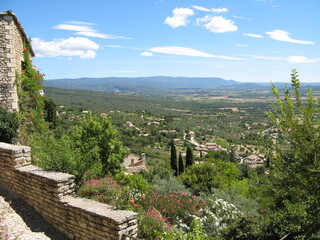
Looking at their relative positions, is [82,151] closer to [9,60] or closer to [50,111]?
[9,60]

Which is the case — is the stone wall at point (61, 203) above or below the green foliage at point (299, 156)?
below

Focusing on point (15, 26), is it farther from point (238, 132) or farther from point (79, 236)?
point (238, 132)

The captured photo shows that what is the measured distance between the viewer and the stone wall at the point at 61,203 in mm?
4336

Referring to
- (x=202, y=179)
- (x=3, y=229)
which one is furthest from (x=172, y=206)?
(x=202, y=179)

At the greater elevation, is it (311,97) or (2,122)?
(311,97)

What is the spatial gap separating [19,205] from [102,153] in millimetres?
7310

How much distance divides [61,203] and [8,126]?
5.69 m

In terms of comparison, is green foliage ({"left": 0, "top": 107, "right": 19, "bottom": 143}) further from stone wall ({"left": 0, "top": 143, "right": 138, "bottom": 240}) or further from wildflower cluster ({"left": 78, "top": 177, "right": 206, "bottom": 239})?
wildflower cluster ({"left": 78, "top": 177, "right": 206, "bottom": 239})

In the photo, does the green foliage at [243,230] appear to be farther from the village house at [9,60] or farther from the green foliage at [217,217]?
the village house at [9,60]

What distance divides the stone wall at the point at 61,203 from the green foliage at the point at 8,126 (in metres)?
3.11

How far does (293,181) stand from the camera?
4348 mm

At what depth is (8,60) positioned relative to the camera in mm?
9906

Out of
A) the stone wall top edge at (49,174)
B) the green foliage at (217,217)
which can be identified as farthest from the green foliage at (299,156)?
the stone wall top edge at (49,174)

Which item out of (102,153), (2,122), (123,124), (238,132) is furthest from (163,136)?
(2,122)
